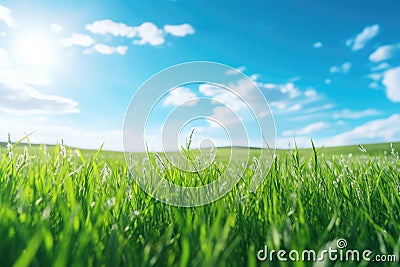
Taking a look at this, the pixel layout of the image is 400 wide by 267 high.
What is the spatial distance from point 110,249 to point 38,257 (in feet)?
1.15

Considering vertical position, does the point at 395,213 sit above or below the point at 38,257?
above

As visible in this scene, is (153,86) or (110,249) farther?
(153,86)

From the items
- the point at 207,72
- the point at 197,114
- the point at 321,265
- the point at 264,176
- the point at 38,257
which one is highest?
the point at 207,72

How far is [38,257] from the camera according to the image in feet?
5.25

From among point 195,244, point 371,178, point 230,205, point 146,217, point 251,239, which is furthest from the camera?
point 371,178

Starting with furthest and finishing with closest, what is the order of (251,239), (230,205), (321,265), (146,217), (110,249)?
(230,205) → (146,217) → (251,239) → (110,249) → (321,265)

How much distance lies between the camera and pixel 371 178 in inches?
132

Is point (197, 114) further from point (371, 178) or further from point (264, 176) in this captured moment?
point (371, 178)

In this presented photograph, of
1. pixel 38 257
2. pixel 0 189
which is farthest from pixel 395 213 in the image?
pixel 0 189

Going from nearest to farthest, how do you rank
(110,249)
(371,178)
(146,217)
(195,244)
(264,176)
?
(110,249) < (195,244) < (146,217) < (264,176) < (371,178)

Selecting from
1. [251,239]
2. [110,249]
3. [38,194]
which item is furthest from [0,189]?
[251,239]

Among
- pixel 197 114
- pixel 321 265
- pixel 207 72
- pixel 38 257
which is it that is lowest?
pixel 38 257

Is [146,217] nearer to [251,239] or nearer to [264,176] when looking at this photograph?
[251,239]

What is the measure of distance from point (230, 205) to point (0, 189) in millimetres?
1613
